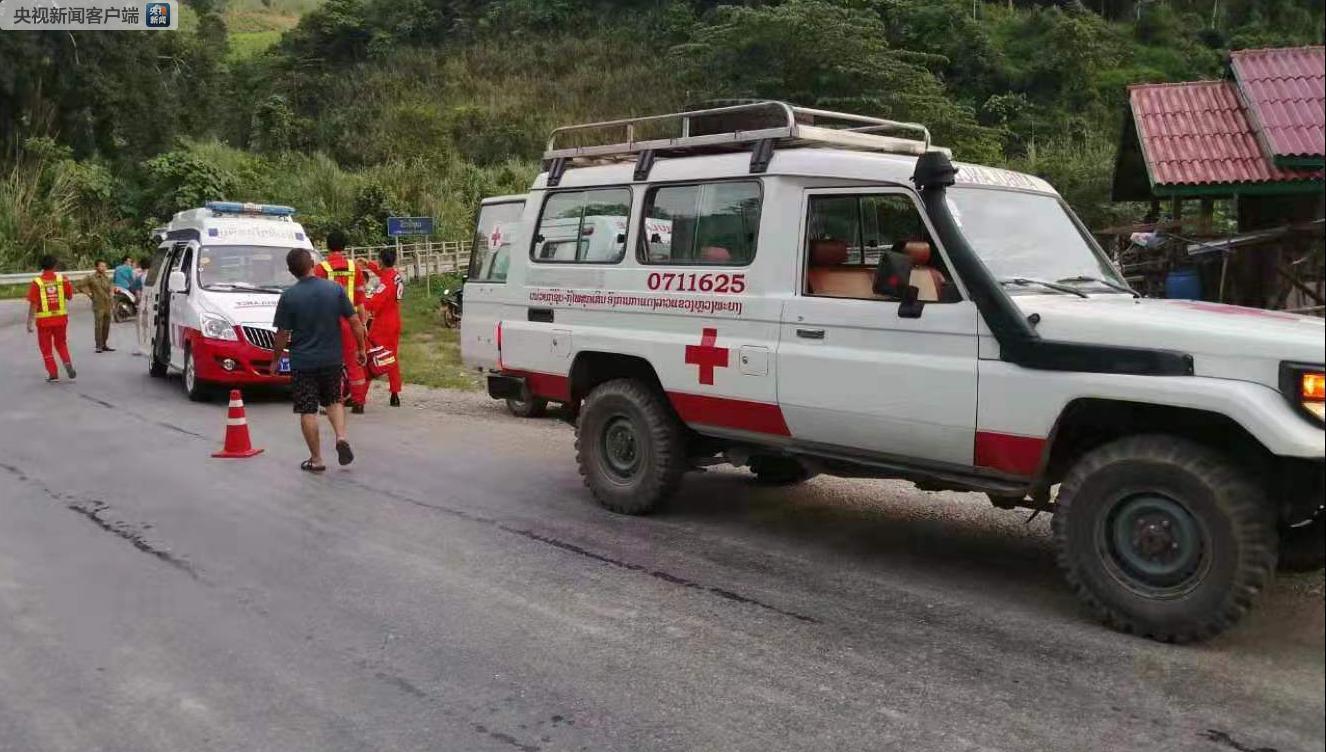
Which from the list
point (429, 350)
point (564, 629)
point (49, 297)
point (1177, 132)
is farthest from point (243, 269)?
point (1177, 132)

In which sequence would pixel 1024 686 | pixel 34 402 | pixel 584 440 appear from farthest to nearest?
pixel 34 402 → pixel 584 440 → pixel 1024 686

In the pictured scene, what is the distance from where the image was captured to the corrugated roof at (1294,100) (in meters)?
1.09

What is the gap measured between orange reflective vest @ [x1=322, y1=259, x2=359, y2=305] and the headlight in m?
1.36

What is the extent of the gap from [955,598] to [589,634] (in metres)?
1.83

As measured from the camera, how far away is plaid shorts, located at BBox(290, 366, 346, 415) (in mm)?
8109

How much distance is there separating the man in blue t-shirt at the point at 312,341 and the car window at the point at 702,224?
9.69 ft

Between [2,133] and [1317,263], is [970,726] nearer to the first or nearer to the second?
[1317,263]

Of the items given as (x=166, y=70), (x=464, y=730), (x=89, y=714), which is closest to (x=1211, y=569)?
(x=464, y=730)

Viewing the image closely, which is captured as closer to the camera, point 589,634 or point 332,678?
point 332,678

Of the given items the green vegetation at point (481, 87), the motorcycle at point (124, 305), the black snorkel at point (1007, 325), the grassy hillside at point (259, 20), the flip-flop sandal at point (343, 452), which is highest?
the grassy hillside at point (259, 20)

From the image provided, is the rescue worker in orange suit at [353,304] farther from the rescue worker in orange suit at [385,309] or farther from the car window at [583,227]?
the car window at [583,227]

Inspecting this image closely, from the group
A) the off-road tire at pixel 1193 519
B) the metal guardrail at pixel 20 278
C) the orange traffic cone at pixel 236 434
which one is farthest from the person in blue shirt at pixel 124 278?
the off-road tire at pixel 1193 519

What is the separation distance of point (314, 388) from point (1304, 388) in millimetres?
6781

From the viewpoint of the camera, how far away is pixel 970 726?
3.67 m
